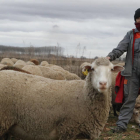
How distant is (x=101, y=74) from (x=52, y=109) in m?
1.00

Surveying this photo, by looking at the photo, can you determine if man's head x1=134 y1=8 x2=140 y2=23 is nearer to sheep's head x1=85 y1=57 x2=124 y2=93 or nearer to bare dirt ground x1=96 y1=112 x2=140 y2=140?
sheep's head x1=85 y1=57 x2=124 y2=93

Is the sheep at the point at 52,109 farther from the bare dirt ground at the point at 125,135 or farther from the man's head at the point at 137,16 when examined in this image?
the man's head at the point at 137,16

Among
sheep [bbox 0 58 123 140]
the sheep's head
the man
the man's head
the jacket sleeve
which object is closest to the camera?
the sheep's head

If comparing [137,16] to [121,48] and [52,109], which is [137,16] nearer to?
[121,48]

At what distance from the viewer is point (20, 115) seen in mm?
4148

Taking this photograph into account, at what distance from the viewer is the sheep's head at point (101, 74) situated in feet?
12.8

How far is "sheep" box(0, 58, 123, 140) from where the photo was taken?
4.11 meters

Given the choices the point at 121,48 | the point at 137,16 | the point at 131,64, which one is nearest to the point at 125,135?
the point at 131,64

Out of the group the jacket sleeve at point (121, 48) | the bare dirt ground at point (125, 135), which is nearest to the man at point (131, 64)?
the jacket sleeve at point (121, 48)

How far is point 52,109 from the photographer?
4129mm

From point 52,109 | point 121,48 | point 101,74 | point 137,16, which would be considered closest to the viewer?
point 101,74

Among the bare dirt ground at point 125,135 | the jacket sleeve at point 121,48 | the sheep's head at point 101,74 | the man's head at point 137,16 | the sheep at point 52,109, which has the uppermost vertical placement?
the man's head at point 137,16

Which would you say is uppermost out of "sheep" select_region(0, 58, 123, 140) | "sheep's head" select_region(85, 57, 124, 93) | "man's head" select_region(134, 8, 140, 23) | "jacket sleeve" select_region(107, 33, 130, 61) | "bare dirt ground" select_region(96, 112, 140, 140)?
"man's head" select_region(134, 8, 140, 23)

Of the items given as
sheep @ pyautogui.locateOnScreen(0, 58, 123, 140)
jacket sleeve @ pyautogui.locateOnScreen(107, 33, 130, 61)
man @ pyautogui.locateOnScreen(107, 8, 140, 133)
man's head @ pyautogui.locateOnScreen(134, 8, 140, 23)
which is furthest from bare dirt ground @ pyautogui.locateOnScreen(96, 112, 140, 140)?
man's head @ pyautogui.locateOnScreen(134, 8, 140, 23)
